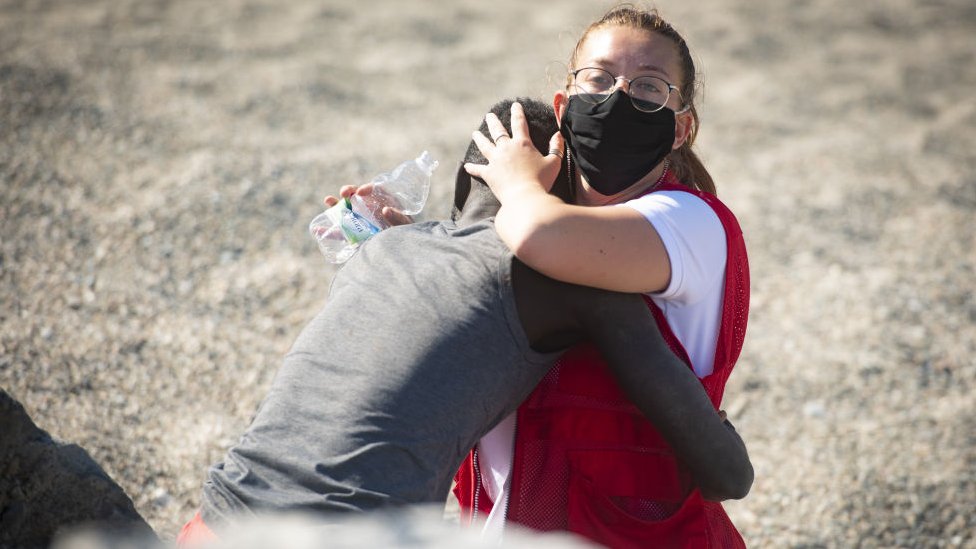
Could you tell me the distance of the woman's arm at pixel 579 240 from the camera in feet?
5.94

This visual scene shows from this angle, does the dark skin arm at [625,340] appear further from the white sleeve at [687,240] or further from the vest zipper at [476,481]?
the vest zipper at [476,481]

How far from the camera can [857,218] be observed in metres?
5.43

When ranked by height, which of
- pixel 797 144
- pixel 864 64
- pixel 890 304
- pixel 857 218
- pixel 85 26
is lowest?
pixel 890 304

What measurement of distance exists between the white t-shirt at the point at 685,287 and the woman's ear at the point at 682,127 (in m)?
0.38

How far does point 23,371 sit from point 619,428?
2809mm

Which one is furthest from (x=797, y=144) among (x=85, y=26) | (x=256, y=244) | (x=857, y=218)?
(x=85, y=26)

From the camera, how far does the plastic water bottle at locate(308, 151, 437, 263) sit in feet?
8.14

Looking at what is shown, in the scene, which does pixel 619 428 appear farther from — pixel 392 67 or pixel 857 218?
pixel 392 67

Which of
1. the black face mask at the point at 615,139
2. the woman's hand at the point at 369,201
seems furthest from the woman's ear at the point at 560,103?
the woman's hand at the point at 369,201

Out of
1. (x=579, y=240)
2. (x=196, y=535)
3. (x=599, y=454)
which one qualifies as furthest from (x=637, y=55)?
(x=196, y=535)

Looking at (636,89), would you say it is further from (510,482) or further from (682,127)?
(510,482)

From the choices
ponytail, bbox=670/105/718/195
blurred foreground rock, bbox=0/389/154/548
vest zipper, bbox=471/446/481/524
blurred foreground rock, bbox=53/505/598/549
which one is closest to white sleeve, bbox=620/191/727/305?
ponytail, bbox=670/105/718/195

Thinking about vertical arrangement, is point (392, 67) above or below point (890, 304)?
above

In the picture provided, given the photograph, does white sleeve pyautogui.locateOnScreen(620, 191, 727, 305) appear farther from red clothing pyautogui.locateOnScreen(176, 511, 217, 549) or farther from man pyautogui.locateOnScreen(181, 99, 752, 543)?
red clothing pyautogui.locateOnScreen(176, 511, 217, 549)
